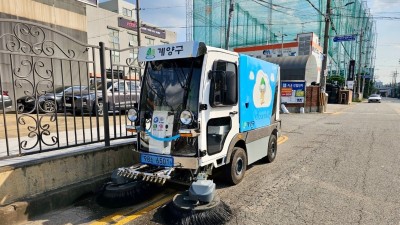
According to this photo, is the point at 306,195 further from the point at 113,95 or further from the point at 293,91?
the point at 293,91

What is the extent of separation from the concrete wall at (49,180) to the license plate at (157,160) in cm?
92

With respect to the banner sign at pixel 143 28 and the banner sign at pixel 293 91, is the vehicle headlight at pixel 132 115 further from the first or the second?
the banner sign at pixel 143 28

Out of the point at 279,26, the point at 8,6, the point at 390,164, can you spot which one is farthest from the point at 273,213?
the point at 279,26

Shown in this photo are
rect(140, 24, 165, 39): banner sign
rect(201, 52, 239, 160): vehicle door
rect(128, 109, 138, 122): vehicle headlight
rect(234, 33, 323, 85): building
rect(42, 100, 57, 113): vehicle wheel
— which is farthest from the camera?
rect(140, 24, 165, 39): banner sign

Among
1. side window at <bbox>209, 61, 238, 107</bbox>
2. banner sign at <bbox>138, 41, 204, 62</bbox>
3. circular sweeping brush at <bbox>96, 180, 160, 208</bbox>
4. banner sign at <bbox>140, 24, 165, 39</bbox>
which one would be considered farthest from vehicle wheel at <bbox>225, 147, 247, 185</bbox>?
banner sign at <bbox>140, 24, 165, 39</bbox>

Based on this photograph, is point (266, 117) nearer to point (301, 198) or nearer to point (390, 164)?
point (301, 198)

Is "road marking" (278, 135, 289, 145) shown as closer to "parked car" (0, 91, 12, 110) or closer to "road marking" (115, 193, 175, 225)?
"road marking" (115, 193, 175, 225)

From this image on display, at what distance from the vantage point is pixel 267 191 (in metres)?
4.75

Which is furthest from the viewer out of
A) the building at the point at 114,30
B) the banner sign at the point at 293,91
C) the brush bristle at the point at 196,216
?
the building at the point at 114,30

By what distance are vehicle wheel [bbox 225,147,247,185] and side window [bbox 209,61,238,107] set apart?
96 cm

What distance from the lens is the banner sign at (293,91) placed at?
66.0 feet

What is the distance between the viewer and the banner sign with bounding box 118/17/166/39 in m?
37.2

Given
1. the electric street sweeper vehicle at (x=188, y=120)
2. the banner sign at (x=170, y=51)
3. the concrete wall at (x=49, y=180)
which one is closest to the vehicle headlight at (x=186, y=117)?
the electric street sweeper vehicle at (x=188, y=120)

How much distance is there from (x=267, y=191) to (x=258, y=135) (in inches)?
51.9
